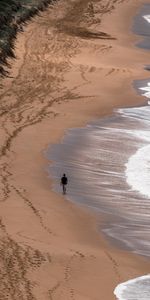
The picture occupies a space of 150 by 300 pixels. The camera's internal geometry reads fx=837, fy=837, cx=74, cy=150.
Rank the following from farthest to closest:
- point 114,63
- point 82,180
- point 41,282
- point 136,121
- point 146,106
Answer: point 114,63
point 146,106
point 136,121
point 82,180
point 41,282

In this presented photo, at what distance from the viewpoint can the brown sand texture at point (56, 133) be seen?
21609mm

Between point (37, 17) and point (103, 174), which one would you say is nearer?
point (103, 174)

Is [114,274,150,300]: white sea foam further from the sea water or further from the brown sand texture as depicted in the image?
the brown sand texture

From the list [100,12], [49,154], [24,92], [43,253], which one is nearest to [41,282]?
[43,253]

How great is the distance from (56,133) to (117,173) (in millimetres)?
5421

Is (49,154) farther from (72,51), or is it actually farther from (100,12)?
(100,12)

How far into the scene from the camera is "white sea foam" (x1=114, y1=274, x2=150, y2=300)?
20844 mm

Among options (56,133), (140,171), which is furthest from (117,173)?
(56,133)

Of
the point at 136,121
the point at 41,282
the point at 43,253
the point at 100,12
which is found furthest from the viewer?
the point at 100,12

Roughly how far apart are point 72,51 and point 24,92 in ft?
36.6

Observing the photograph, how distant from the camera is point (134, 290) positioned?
69.9 ft

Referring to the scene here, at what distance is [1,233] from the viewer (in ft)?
77.3

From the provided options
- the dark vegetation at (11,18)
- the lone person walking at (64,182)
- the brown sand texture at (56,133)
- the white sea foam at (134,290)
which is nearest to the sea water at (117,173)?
the white sea foam at (134,290)

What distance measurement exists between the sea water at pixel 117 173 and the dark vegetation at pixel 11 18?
369 inches
